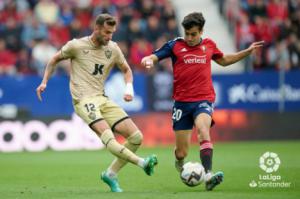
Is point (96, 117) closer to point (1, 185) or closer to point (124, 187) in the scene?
point (124, 187)

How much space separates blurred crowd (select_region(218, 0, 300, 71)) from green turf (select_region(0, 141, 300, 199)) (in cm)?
Answer: 359

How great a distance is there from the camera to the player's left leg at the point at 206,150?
39.9 feet

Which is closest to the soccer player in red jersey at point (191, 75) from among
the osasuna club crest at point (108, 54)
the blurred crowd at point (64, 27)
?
the osasuna club crest at point (108, 54)

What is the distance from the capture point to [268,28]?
27.7m

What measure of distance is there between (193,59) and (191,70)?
17 cm

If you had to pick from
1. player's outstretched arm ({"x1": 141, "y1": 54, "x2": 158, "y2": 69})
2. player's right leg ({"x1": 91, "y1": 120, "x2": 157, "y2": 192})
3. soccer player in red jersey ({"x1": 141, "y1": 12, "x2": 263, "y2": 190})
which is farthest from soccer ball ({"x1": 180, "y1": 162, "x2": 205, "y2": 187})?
player's outstretched arm ({"x1": 141, "y1": 54, "x2": 158, "y2": 69})

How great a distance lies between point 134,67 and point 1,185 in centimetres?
1182

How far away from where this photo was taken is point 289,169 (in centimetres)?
1579

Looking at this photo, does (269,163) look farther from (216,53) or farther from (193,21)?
(193,21)

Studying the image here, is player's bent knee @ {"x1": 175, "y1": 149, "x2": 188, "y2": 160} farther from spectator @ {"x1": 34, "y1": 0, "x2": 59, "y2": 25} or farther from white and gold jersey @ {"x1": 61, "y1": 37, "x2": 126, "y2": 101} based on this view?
spectator @ {"x1": 34, "y1": 0, "x2": 59, "y2": 25}

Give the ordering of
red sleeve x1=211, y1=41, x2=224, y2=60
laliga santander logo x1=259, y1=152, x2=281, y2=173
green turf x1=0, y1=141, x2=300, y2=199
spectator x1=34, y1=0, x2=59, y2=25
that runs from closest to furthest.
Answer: green turf x1=0, y1=141, x2=300, y2=199
red sleeve x1=211, y1=41, x2=224, y2=60
laliga santander logo x1=259, y1=152, x2=281, y2=173
spectator x1=34, y1=0, x2=59, y2=25

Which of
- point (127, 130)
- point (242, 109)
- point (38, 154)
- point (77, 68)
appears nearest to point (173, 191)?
point (127, 130)

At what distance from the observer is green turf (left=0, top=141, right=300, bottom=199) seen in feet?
39.8

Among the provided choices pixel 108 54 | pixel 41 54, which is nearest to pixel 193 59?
pixel 108 54
